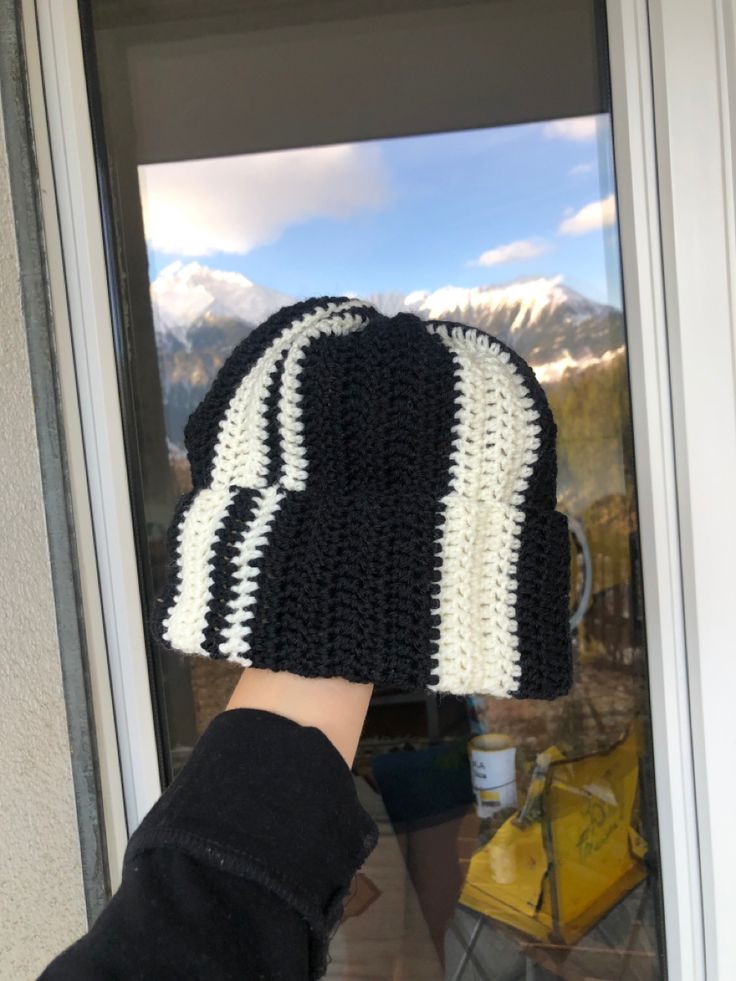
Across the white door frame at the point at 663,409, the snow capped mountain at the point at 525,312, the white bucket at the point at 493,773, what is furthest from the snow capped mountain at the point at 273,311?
the white bucket at the point at 493,773

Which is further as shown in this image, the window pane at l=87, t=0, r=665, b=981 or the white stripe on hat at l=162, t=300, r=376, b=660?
the window pane at l=87, t=0, r=665, b=981

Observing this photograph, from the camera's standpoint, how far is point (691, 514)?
23.7 inches

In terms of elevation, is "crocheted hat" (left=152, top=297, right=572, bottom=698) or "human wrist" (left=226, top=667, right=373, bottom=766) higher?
"crocheted hat" (left=152, top=297, right=572, bottom=698)

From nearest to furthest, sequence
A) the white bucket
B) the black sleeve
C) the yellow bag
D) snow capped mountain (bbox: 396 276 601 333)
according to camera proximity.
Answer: the black sleeve → the yellow bag → the white bucket → snow capped mountain (bbox: 396 276 601 333)

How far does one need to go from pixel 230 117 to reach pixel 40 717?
3.27 feet

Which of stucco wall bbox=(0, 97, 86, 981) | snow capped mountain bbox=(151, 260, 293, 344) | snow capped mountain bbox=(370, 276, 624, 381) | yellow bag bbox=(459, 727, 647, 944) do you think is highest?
snow capped mountain bbox=(151, 260, 293, 344)

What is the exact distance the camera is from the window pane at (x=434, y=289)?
0.77 metres

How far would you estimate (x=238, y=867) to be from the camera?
0.30m

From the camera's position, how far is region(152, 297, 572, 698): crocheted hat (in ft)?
1.17

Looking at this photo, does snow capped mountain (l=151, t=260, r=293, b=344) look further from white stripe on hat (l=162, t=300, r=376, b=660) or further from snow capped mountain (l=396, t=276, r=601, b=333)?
white stripe on hat (l=162, t=300, r=376, b=660)

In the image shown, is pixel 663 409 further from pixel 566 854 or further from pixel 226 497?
pixel 566 854

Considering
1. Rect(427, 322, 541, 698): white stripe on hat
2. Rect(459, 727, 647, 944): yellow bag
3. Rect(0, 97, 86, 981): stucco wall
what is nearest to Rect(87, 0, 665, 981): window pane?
A: Rect(459, 727, 647, 944): yellow bag

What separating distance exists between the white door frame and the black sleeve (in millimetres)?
399

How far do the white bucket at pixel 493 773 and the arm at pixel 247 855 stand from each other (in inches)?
23.2
